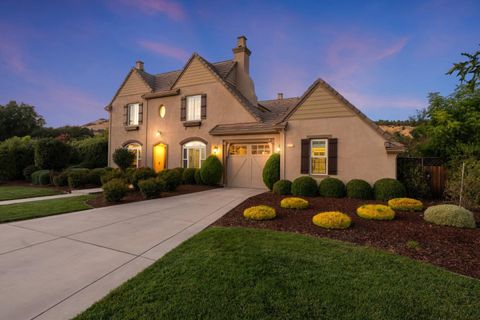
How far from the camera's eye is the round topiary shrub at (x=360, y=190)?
8438mm

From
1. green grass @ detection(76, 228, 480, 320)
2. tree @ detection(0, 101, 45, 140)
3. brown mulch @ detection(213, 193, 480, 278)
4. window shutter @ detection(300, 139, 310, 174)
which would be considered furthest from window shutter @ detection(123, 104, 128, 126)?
tree @ detection(0, 101, 45, 140)

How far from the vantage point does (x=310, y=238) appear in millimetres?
4352

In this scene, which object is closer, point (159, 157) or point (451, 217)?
point (451, 217)

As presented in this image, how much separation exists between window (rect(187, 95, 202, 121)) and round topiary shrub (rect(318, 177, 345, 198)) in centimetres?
908

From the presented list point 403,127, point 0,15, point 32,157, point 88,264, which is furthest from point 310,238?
point 403,127

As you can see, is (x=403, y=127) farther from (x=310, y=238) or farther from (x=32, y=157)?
(x=32, y=157)

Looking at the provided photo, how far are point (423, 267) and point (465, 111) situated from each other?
1182 centimetres

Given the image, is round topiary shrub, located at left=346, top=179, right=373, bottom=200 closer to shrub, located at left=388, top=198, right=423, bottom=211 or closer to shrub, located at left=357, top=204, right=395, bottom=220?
shrub, located at left=388, top=198, right=423, bottom=211

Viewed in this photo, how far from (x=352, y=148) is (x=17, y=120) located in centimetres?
4199

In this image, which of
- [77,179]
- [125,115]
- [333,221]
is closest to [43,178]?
[77,179]

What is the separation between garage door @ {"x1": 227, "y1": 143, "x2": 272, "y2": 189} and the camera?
40.0 feet

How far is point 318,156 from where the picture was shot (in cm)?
1008

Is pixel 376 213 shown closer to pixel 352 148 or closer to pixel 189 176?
pixel 352 148

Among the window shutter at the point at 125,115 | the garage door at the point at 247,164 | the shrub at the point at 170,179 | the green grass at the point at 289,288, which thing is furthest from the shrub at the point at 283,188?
the window shutter at the point at 125,115
